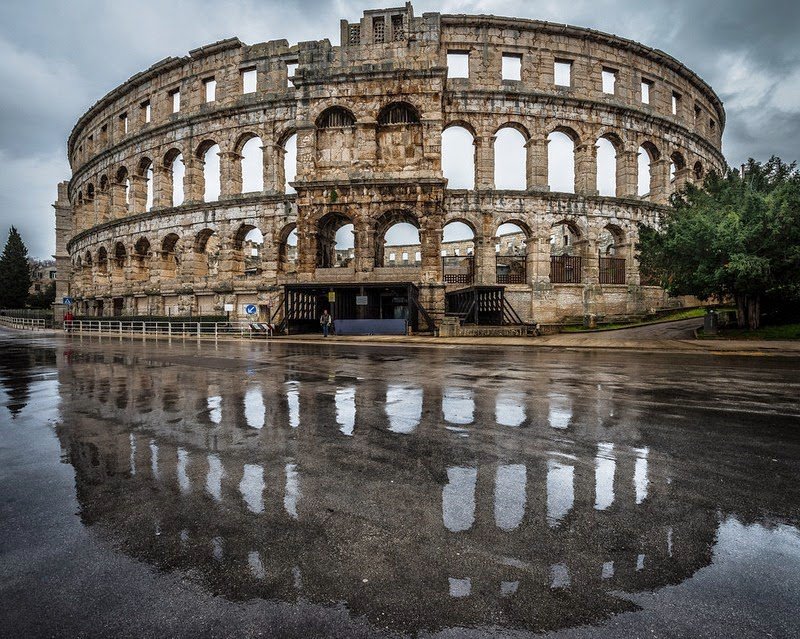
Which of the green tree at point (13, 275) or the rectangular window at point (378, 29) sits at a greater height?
the rectangular window at point (378, 29)

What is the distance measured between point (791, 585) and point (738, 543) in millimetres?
362

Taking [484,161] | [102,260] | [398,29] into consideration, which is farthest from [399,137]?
[102,260]

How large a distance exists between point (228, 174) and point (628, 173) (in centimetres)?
2802

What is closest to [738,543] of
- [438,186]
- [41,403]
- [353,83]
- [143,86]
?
[41,403]

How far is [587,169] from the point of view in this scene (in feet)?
83.4

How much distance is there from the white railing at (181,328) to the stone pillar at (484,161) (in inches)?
641

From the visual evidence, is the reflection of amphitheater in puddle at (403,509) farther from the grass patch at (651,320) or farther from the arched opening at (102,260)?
the arched opening at (102,260)

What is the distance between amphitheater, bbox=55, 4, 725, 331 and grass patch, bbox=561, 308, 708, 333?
122 cm

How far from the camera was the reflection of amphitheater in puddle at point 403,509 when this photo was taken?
183cm

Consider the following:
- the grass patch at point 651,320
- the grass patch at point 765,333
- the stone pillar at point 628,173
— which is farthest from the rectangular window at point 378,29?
the grass patch at point 765,333

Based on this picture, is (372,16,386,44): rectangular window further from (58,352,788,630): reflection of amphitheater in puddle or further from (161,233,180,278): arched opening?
(58,352,788,630): reflection of amphitheater in puddle

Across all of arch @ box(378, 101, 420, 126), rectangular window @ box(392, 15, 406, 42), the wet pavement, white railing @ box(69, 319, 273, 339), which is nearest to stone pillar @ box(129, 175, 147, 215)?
white railing @ box(69, 319, 273, 339)

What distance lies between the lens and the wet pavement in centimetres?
168

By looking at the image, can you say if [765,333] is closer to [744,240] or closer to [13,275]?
[744,240]
